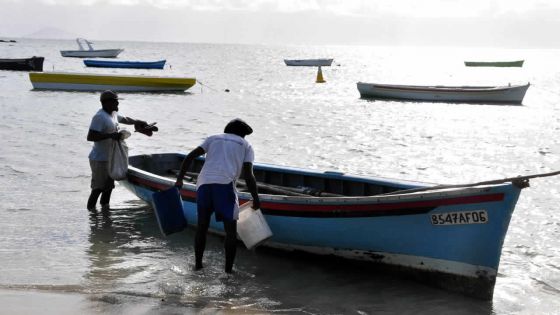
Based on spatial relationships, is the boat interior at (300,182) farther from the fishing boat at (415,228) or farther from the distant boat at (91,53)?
the distant boat at (91,53)

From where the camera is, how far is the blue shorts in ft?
24.5

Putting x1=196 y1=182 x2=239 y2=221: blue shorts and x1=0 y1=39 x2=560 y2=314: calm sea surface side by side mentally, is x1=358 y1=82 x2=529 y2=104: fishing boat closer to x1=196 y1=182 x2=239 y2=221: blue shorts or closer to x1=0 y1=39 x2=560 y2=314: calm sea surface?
x1=0 y1=39 x2=560 y2=314: calm sea surface

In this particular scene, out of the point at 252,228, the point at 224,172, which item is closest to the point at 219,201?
the point at 224,172

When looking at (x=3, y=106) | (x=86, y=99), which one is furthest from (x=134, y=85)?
(x=3, y=106)

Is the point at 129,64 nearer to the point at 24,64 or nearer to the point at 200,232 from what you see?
the point at 24,64

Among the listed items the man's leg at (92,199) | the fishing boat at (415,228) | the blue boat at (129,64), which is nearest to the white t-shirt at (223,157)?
the fishing boat at (415,228)

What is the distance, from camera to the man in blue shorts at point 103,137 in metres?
9.77

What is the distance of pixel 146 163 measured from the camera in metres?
11.9

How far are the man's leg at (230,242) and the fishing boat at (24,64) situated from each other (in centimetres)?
5079

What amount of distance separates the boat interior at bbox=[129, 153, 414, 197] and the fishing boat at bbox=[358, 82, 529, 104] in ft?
90.8

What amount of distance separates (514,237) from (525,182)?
4337 millimetres

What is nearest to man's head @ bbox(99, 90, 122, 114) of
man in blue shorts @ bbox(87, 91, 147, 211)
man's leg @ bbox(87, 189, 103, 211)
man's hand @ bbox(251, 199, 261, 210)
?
man in blue shorts @ bbox(87, 91, 147, 211)

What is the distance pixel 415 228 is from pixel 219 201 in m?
2.10

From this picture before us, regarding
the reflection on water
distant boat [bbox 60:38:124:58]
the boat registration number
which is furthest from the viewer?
distant boat [bbox 60:38:124:58]
